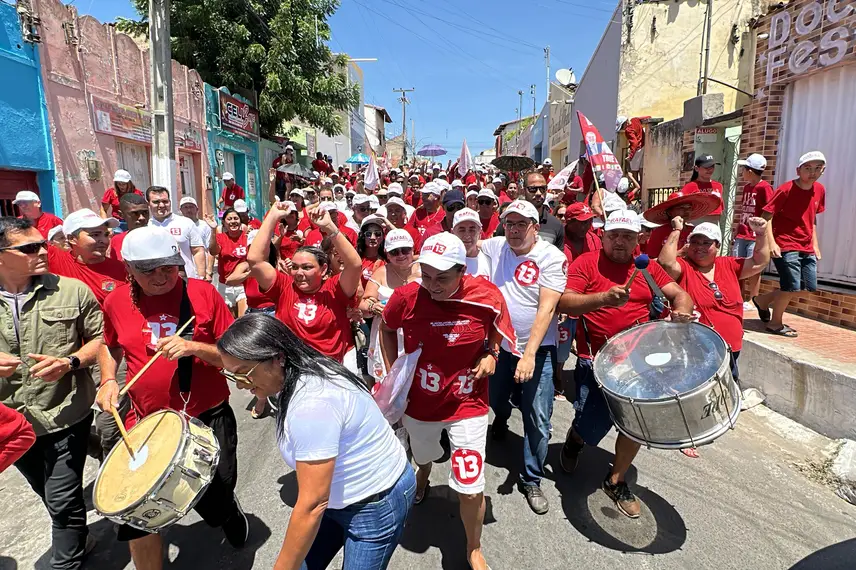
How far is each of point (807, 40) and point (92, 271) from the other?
798cm

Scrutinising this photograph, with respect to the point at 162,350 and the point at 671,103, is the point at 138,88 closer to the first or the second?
the point at 162,350

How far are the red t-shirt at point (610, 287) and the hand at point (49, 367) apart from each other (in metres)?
3.04

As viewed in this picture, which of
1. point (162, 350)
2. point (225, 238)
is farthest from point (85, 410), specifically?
point (225, 238)

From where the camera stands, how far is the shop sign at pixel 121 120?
10141mm

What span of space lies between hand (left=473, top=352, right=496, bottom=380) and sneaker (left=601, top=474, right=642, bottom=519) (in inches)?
55.9

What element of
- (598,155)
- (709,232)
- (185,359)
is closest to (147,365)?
(185,359)

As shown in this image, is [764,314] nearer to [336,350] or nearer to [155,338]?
[336,350]

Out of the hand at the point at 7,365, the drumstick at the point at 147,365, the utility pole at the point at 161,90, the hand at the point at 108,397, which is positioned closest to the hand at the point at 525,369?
the drumstick at the point at 147,365

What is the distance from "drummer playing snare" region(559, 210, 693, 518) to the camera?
3.34m

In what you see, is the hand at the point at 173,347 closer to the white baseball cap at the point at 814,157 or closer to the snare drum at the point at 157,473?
→ the snare drum at the point at 157,473

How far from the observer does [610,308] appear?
3.55m

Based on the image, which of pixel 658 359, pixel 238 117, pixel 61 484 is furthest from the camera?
pixel 238 117

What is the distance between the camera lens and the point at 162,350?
7.79ft

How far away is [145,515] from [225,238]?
14.4ft
